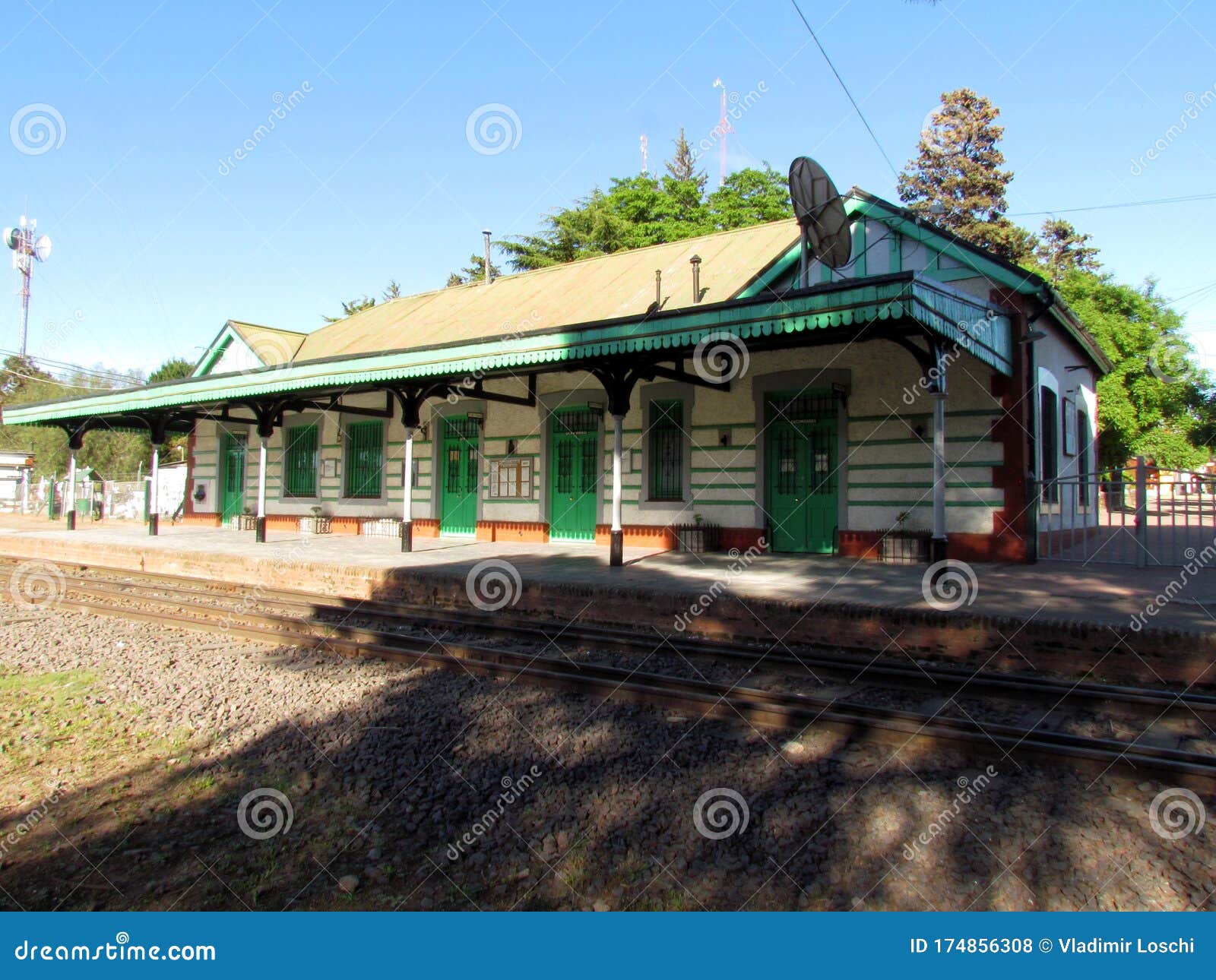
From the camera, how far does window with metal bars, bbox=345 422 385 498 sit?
18359 mm

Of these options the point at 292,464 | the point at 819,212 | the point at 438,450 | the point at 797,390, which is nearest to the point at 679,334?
the point at 819,212

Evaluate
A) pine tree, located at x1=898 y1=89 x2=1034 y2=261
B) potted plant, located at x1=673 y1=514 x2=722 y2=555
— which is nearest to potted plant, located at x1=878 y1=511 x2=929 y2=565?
potted plant, located at x1=673 y1=514 x2=722 y2=555

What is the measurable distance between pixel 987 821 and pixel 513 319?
1513cm

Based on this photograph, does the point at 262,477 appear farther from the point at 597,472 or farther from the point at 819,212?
the point at 819,212

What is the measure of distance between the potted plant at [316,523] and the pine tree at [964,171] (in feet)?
102

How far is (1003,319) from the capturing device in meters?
11.4

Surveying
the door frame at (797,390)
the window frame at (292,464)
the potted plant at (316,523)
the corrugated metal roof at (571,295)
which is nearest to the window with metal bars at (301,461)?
the window frame at (292,464)

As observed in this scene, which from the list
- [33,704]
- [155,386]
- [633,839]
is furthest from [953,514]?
[155,386]

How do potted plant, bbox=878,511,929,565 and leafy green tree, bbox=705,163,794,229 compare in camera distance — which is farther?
leafy green tree, bbox=705,163,794,229

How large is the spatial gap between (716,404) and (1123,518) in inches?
243

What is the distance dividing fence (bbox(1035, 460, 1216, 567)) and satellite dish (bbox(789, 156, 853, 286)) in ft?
A: 14.7

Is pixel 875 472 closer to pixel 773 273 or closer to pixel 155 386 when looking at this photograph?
pixel 773 273

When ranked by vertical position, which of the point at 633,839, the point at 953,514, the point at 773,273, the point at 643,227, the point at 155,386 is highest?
the point at 643,227

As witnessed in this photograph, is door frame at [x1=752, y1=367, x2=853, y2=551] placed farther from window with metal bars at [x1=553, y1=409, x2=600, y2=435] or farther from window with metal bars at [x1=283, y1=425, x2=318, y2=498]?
window with metal bars at [x1=283, y1=425, x2=318, y2=498]
